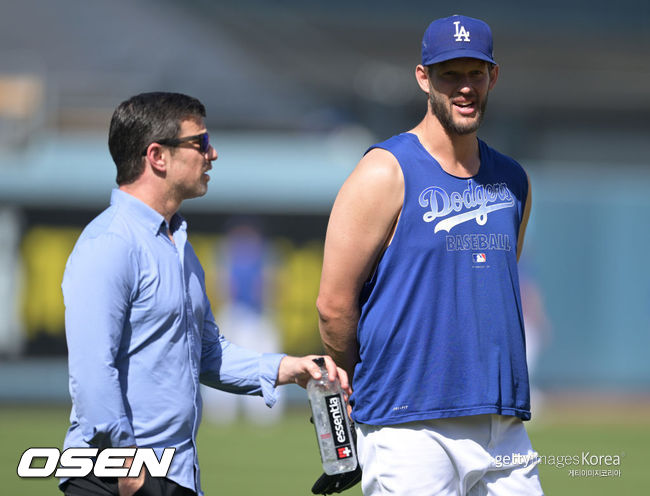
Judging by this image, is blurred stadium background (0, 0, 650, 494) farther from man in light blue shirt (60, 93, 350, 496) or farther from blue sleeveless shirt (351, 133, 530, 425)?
blue sleeveless shirt (351, 133, 530, 425)

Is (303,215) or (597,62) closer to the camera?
(303,215)

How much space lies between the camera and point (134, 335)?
356 centimetres

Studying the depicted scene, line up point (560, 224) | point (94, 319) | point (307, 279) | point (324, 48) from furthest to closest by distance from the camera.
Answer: point (324, 48), point (560, 224), point (307, 279), point (94, 319)

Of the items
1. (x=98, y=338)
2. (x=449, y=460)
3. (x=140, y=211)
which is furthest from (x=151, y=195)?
(x=449, y=460)

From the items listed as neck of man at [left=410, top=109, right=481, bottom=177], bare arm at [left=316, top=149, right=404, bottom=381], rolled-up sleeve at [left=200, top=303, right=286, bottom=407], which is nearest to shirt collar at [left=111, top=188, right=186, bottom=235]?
rolled-up sleeve at [left=200, top=303, right=286, bottom=407]

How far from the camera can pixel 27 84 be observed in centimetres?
1778

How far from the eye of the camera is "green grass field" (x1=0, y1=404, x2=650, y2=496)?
8633 mm

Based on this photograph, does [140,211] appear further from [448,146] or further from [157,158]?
[448,146]

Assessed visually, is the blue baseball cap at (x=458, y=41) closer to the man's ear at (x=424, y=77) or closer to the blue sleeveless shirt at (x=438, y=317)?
the man's ear at (x=424, y=77)

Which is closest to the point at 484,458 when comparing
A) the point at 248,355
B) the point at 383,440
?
the point at 383,440

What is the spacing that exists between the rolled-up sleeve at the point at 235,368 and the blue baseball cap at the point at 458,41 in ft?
4.33

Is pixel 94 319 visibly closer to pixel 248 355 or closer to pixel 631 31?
pixel 248 355

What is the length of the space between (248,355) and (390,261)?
29.8 inches

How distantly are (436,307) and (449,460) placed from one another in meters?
0.55
